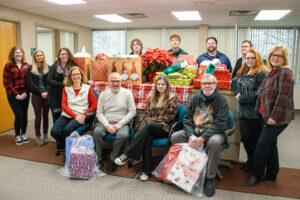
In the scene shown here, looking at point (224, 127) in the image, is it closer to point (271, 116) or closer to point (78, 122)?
point (271, 116)

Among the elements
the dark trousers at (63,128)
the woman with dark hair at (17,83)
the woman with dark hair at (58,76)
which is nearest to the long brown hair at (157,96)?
the dark trousers at (63,128)

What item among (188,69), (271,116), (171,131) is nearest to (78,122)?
(171,131)

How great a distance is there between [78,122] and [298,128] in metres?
4.20

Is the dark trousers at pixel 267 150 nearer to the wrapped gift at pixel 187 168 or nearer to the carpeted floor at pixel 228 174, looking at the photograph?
the carpeted floor at pixel 228 174

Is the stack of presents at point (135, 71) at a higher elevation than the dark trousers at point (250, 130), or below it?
higher

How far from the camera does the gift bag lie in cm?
245

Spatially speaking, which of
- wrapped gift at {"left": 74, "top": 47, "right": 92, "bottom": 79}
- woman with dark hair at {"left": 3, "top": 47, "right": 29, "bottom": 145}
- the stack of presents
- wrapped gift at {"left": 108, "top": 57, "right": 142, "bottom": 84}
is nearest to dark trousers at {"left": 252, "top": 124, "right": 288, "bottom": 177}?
the stack of presents

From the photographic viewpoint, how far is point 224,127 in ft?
8.51

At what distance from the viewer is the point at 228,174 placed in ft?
9.43

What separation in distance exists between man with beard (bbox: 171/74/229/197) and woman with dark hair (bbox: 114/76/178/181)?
0.16 m

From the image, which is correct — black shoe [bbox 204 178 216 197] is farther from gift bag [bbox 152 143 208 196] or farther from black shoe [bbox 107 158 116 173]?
black shoe [bbox 107 158 116 173]

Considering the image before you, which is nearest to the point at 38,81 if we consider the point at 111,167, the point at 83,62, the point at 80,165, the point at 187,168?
the point at 83,62

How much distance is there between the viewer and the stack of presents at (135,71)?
10.1 feet

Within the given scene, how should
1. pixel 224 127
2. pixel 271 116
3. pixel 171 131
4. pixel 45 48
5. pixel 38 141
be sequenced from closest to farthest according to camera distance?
pixel 271 116, pixel 224 127, pixel 171 131, pixel 38 141, pixel 45 48
